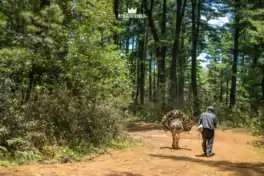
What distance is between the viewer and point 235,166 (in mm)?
9844

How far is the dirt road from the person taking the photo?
26.4 ft

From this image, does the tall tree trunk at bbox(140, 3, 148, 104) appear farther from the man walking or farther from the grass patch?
the grass patch

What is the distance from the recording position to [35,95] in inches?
456

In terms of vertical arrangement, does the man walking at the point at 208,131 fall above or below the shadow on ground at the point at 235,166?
above

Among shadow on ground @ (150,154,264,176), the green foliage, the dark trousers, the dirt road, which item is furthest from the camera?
the dark trousers

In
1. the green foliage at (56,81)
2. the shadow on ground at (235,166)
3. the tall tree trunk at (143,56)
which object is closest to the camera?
the shadow on ground at (235,166)

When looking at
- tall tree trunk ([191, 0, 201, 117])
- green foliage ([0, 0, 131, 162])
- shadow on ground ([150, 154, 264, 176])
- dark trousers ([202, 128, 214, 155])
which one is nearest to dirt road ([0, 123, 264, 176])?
shadow on ground ([150, 154, 264, 176])

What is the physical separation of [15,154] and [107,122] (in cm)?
414

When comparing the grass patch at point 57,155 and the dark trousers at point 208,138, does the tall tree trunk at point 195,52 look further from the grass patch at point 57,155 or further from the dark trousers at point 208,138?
the grass patch at point 57,155

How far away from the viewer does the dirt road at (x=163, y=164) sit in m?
8.05

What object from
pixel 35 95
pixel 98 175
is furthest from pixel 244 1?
pixel 98 175

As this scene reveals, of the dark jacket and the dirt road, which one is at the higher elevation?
the dark jacket

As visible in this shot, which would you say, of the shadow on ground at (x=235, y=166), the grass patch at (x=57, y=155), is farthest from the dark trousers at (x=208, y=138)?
the grass patch at (x=57, y=155)

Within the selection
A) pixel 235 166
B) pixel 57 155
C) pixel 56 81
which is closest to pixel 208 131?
pixel 235 166
